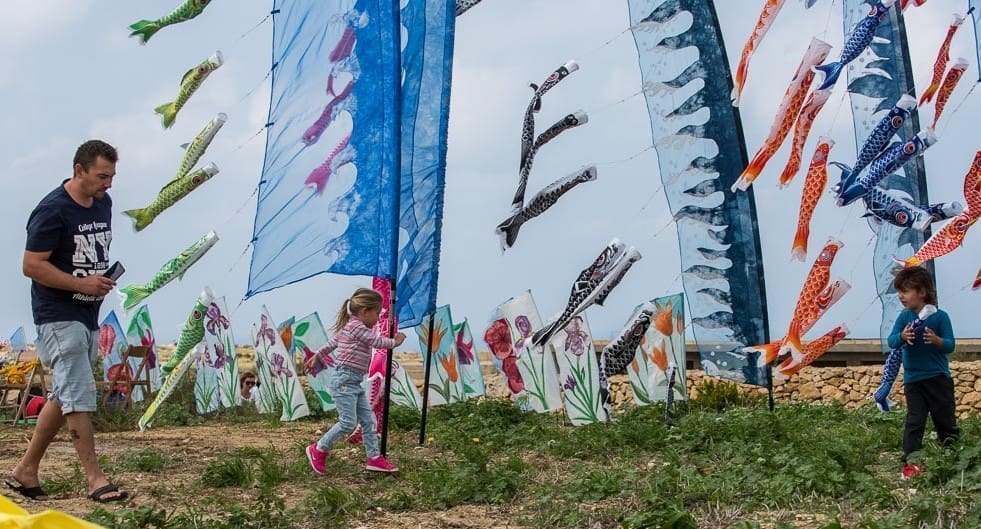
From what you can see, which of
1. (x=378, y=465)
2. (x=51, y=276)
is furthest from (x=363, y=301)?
(x=51, y=276)

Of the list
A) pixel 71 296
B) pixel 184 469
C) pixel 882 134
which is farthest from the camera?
pixel 882 134

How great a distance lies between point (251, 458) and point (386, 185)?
2.15 meters

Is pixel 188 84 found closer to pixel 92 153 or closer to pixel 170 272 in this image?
pixel 170 272

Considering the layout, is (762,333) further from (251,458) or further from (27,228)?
(27,228)

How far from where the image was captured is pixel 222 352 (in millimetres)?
13531

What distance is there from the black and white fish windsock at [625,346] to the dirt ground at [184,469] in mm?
1864

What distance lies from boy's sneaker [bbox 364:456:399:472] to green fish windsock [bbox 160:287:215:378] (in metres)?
7.12

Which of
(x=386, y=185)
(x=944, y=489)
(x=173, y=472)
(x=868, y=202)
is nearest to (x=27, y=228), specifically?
(x=173, y=472)

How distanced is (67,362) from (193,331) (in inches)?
326

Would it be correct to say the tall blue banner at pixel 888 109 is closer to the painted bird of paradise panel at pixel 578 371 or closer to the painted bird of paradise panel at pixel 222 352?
the painted bird of paradise panel at pixel 578 371

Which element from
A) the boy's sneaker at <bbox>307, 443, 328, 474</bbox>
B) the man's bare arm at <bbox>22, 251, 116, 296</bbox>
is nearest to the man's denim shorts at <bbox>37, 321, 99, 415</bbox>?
the man's bare arm at <bbox>22, 251, 116, 296</bbox>

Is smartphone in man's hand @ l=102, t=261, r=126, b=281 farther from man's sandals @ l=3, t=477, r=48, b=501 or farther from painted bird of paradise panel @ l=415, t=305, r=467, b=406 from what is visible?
painted bird of paradise panel @ l=415, t=305, r=467, b=406

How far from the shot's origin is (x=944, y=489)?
4.99 metres

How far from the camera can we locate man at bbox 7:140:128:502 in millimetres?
5203
